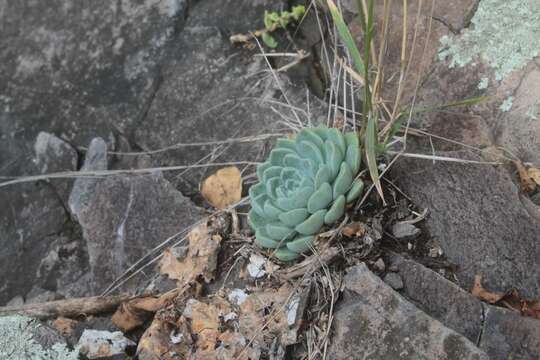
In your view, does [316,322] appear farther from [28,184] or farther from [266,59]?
[28,184]

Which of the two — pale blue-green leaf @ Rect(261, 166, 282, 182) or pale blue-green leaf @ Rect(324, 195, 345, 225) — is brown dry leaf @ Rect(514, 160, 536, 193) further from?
pale blue-green leaf @ Rect(261, 166, 282, 182)

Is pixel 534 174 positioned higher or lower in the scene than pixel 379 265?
higher

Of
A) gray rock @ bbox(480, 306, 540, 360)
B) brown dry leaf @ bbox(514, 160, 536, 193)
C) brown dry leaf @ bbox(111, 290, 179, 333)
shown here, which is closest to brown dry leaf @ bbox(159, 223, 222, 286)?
brown dry leaf @ bbox(111, 290, 179, 333)

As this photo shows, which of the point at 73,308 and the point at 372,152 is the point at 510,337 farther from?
the point at 73,308

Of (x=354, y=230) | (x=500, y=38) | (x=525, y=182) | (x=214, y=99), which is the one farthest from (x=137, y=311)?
(x=500, y=38)

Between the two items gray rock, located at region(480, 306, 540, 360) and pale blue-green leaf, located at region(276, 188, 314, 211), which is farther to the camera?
pale blue-green leaf, located at region(276, 188, 314, 211)

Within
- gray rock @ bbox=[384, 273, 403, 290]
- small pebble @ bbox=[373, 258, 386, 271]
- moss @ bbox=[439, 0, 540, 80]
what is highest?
moss @ bbox=[439, 0, 540, 80]

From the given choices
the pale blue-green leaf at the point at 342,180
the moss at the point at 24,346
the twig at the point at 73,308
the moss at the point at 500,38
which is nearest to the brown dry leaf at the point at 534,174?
the moss at the point at 500,38
